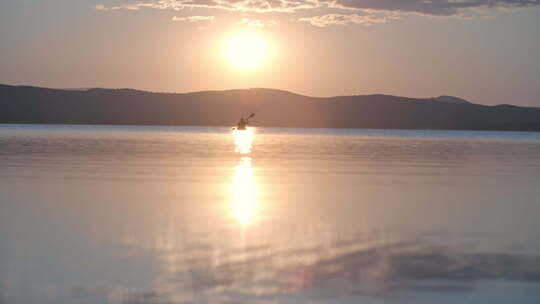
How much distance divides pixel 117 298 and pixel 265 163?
91.0 feet

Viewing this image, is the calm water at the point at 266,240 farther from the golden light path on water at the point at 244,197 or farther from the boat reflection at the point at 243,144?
the boat reflection at the point at 243,144

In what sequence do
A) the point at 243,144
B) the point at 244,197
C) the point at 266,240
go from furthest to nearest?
1. the point at 243,144
2. the point at 244,197
3. the point at 266,240

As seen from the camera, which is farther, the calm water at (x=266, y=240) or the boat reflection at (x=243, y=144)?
the boat reflection at (x=243, y=144)

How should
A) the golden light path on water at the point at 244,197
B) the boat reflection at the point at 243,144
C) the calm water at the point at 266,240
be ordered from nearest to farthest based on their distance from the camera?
the calm water at the point at 266,240, the golden light path on water at the point at 244,197, the boat reflection at the point at 243,144

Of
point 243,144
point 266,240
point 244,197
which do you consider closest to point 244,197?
point 244,197

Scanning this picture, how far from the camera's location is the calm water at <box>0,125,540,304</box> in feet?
31.3

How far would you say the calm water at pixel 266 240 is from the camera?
9531 mm

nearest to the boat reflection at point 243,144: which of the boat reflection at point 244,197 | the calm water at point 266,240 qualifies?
the boat reflection at point 244,197

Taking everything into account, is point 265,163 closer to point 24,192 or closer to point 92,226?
point 24,192

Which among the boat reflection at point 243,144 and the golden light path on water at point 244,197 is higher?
the boat reflection at point 243,144

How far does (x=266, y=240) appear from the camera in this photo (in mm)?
13109

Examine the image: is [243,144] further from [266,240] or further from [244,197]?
[266,240]

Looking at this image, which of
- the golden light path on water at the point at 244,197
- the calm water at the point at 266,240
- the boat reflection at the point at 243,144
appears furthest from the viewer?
the boat reflection at the point at 243,144

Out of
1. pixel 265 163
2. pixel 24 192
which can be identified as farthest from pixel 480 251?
pixel 265 163
